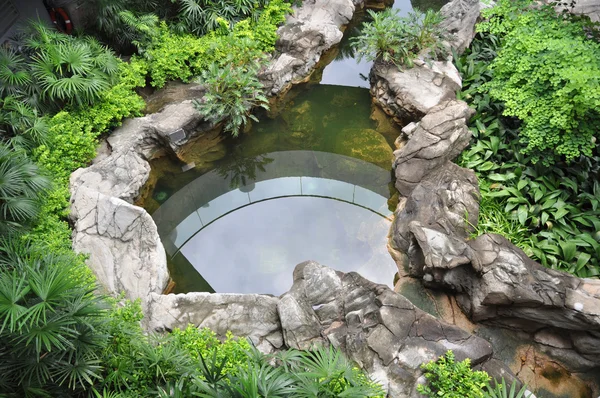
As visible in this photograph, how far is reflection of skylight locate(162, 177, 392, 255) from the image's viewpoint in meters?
6.96

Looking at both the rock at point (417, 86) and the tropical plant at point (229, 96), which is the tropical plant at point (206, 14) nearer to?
the tropical plant at point (229, 96)

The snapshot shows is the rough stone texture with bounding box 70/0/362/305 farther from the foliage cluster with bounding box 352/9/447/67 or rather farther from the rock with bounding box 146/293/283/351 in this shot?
the foliage cluster with bounding box 352/9/447/67

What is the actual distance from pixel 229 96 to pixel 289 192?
2.02 metres

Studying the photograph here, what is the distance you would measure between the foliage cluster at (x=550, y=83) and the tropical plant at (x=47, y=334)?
6026mm

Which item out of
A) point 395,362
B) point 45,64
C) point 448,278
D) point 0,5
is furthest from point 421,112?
point 0,5

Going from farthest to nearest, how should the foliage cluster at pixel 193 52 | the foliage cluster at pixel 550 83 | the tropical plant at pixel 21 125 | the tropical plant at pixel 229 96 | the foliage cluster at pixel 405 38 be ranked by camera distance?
the foliage cluster at pixel 405 38, the foliage cluster at pixel 193 52, the tropical plant at pixel 229 96, the tropical plant at pixel 21 125, the foliage cluster at pixel 550 83

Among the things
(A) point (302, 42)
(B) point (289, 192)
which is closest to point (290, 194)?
(B) point (289, 192)

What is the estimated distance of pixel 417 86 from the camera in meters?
7.83

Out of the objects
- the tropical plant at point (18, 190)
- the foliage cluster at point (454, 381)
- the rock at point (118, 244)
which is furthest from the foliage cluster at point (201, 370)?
the tropical plant at point (18, 190)

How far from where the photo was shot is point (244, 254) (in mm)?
6594

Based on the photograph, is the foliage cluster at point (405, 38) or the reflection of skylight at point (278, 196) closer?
the reflection of skylight at point (278, 196)

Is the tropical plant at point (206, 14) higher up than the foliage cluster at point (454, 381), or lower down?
higher up

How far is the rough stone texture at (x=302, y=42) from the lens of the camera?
845 cm

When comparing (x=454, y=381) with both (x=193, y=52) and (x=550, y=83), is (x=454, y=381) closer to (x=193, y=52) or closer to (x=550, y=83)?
(x=550, y=83)
